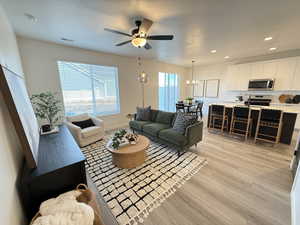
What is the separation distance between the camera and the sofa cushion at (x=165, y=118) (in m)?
3.63

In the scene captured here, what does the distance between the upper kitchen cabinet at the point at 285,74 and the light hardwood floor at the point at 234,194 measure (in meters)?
2.95

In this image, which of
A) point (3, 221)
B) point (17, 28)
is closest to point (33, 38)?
point (17, 28)

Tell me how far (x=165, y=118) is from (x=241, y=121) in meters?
2.23

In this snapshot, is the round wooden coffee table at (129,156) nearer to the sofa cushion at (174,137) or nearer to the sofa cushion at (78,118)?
the sofa cushion at (174,137)

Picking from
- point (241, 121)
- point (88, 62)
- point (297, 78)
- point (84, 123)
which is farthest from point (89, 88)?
point (297, 78)

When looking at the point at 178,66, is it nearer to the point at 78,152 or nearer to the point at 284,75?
the point at 284,75

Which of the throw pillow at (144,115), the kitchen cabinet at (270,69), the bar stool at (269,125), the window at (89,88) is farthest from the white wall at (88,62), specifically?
the bar stool at (269,125)

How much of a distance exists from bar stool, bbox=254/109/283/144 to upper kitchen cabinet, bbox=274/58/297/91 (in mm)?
2332

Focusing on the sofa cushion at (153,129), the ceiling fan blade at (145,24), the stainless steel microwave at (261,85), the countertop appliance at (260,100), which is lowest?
the sofa cushion at (153,129)

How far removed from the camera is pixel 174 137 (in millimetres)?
2764

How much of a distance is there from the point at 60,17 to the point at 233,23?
3.28m

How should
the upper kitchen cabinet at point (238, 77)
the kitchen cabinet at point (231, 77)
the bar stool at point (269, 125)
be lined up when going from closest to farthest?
1. the bar stool at point (269, 125)
2. the upper kitchen cabinet at point (238, 77)
3. the kitchen cabinet at point (231, 77)

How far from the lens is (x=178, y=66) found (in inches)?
290

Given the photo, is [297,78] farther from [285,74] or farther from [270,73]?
[270,73]
